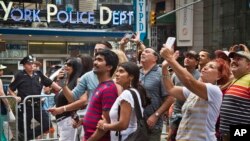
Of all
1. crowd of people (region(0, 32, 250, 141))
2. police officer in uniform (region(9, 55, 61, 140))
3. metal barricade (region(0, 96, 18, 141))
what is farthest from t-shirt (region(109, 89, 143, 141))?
police officer in uniform (region(9, 55, 61, 140))

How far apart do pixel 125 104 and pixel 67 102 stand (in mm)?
2036

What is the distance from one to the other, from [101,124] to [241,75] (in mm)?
1779

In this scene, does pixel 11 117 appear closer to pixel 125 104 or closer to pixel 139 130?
pixel 139 130

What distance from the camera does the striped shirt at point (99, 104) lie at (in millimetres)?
4711

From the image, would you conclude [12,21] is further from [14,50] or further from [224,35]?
[224,35]

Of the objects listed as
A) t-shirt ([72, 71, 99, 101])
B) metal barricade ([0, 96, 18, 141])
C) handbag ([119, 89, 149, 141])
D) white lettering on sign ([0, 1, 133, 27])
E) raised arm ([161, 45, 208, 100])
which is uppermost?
white lettering on sign ([0, 1, 133, 27])

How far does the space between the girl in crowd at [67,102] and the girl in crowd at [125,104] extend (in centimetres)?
157

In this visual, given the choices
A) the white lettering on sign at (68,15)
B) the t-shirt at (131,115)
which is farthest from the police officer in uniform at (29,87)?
the white lettering on sign at (68,15)

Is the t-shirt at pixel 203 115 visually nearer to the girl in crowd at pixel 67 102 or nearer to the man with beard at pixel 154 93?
the man with beard at pixel 154 93

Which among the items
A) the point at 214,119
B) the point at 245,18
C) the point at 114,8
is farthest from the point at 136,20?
the point at 214,119

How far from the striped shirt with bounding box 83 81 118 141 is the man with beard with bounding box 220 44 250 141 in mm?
1327

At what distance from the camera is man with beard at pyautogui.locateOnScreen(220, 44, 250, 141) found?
16.6 ft

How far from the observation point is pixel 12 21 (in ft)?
76.6

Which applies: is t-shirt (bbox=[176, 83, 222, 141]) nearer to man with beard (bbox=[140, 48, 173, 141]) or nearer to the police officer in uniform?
man with beard (bbox=[140, 48, 173, 141])
